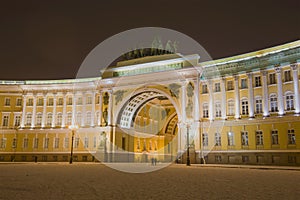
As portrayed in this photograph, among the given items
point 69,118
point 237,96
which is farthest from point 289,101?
point 69,118

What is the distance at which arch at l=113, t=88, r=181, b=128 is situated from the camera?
49978mm

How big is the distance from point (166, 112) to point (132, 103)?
1194cm

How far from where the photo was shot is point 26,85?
57031mm

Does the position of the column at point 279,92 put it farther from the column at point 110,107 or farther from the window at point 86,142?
the window at point 86,142

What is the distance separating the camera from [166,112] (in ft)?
207

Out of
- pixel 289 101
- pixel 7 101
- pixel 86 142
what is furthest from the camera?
pixel 7 101

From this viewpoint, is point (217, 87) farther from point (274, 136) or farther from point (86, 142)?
point (86, 142)

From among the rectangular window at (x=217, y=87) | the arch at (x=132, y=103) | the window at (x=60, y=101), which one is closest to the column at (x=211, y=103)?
the rectangular window at (x=217, y=87)

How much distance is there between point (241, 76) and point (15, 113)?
4149 centimetres

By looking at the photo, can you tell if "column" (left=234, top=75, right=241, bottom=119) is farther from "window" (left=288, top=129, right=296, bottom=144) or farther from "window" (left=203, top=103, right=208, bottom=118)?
"window" (left=288, top=129, right=296, bottom=144)

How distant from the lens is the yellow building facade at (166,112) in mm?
37781

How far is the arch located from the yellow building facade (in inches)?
7.0

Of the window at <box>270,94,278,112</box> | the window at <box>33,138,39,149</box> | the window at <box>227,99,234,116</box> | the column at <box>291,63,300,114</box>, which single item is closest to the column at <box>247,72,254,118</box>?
the window at <box>270,94,278,112</box>

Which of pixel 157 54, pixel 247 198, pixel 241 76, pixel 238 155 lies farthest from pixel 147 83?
pixel 247 198
